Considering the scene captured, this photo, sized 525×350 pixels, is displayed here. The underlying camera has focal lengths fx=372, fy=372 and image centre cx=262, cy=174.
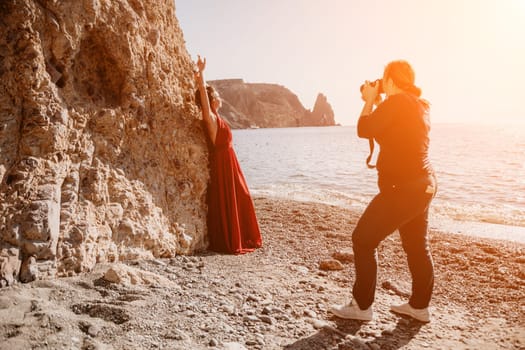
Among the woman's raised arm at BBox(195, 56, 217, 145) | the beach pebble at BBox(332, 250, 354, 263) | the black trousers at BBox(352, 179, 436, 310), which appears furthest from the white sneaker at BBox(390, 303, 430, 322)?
the woman's raised arm at BBox(195, 56, 217, 145)

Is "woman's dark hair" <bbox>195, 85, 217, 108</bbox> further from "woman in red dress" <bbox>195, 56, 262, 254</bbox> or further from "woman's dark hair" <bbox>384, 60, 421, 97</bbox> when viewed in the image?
"woman's dark hair" <bbox>384, 60, 421, 97</bbox>

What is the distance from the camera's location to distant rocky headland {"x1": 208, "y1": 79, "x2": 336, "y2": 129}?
155 meters

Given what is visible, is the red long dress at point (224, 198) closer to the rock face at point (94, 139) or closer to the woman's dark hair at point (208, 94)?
the rock face at point (94, 139)

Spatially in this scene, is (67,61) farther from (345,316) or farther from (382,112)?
(345,316)

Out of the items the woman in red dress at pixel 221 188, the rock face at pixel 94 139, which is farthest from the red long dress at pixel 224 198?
the rock face at pixel 94 139

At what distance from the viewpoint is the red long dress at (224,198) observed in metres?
5.24

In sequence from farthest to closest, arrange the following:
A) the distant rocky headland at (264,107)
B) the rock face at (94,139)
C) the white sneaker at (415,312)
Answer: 1. the distant rocky headland at (264,107)
2. the white sneaker at (415,312)
3. the rock face at (94,139)

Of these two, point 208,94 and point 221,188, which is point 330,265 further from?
point 208,94

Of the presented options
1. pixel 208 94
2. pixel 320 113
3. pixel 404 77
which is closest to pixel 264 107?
pixel 320 113

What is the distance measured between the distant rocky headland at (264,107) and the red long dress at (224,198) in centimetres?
14045

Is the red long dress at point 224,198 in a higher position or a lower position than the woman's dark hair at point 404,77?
lower

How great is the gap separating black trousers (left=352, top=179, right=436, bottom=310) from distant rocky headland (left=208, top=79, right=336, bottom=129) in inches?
5616

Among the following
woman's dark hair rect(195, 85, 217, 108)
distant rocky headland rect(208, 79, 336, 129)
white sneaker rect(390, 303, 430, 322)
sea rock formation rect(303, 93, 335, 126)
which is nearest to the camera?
white sneaker rect(390, 303, 430, 322)

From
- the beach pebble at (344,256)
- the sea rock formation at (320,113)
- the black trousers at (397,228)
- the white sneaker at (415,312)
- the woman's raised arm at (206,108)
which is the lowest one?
the beach pebble at (344,256)
